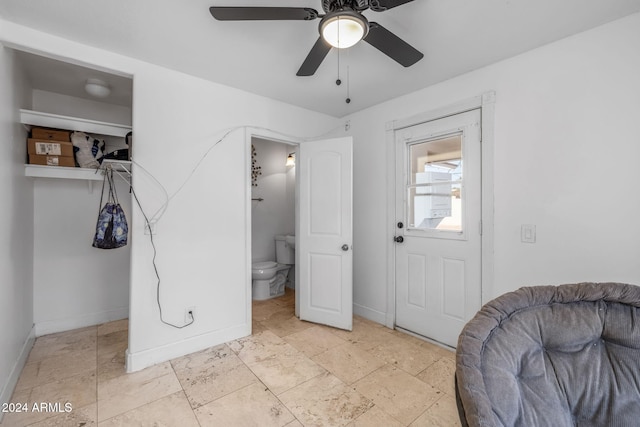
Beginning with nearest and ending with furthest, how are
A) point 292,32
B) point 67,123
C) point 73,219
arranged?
1. point 292,32
2. point 67,123
3. point 73,219

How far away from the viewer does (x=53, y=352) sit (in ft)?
7.81

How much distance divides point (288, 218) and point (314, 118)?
1765mm

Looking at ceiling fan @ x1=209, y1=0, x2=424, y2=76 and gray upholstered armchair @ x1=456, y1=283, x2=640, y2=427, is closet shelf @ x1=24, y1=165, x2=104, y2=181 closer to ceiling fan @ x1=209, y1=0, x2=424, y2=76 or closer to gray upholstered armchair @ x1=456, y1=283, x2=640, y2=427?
ceiling fan @ x1=209, y1=0, x2=424, y2=76

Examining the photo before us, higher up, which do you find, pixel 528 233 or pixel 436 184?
pixel 436 184

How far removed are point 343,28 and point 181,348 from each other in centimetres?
262

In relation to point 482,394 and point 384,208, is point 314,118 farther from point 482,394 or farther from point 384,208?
point 482,394

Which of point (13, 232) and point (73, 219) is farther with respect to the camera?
point (73, 219)

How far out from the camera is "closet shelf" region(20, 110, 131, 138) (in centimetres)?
219

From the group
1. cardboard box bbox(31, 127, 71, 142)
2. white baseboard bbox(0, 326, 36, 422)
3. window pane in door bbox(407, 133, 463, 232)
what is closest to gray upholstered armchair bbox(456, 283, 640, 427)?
window pane in door bbox(407, 133, 463, 232)

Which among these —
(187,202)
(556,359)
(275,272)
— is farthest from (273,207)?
(556,359)

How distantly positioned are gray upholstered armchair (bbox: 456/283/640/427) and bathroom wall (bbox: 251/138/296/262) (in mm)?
3585

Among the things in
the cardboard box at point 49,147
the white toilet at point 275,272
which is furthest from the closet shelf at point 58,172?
the white toilet at point 275,272

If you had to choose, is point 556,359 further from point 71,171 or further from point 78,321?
point 78,321

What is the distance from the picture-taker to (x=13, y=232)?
1.98m
